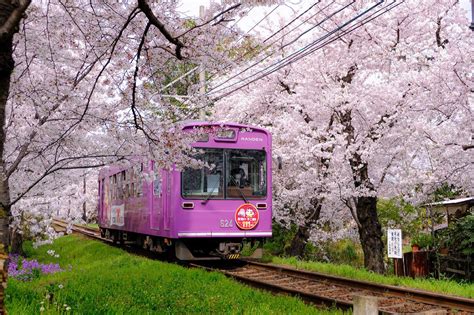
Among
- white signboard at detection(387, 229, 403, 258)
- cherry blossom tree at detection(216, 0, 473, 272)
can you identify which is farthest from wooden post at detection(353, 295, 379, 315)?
white signboard at detection(387, 229, 403, 258)

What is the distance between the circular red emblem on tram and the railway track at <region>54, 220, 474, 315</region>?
38.1 inches

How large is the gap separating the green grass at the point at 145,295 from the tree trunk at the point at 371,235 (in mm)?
4706

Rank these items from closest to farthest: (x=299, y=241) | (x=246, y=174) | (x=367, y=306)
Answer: (x=367, y=306)
(x=246, y=174)
(x=299, y=241)

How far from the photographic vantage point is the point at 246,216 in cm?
1200

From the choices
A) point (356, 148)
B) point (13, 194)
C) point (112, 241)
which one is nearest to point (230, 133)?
point (356, 148)

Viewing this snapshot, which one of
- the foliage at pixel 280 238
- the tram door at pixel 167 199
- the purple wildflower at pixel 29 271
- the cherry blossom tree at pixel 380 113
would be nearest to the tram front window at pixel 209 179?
the tram door at pixel 167 199

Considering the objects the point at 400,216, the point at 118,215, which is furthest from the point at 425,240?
the point at 118,215

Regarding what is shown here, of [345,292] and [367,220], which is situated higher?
[367,220]

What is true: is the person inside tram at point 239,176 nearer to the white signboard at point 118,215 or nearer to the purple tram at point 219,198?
the purple tram at point 219,198

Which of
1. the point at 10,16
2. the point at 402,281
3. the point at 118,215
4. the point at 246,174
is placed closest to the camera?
the point at 10,16

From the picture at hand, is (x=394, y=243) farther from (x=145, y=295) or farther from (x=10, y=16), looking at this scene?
(x=10, y=16)

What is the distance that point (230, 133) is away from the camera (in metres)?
12.0

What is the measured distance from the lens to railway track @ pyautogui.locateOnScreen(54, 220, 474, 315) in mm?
7420

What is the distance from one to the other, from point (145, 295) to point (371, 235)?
7.15m
